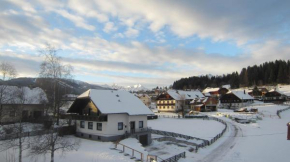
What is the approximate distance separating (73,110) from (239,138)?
29.8 metres

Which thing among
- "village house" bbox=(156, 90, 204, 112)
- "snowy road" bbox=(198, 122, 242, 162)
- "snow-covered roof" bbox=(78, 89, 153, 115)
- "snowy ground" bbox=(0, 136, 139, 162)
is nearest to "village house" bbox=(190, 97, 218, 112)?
"village house" bbox=(156, 90, 204, 112)

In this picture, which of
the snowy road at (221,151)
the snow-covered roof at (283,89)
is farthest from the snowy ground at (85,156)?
the snow-covered roof at (283,89)

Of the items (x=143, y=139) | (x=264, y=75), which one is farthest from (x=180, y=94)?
(x=264, y=75)

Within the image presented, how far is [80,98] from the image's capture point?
3912cm

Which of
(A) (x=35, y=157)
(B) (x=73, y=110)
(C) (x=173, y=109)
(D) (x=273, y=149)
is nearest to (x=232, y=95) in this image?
(C) (x=173, y=109)

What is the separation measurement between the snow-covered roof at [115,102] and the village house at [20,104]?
749 cm

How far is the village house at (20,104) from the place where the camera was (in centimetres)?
2653

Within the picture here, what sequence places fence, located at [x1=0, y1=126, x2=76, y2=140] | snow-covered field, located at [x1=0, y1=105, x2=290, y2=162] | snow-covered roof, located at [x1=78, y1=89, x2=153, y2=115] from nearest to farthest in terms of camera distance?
1. snow-covered field, located at [x1=0, y1=105, x2=290, y2=162]
2. fence, located at [x1=0, y1=126, x2=76, y2=140]
3. snow-covered roof, located at [x1=78, y1=89, x2=153, y2=115]

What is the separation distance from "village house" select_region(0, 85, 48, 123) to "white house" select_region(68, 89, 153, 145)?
636 cm

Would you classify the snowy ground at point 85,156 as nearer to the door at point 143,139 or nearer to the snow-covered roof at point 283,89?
the door at point 143,139

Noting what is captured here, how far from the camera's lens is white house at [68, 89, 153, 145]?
115 ft

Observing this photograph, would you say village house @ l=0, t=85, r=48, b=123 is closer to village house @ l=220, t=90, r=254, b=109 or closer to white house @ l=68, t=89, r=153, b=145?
white house @ l=68, t=89, r=153, b=145

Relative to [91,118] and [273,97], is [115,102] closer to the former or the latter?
[91,118]

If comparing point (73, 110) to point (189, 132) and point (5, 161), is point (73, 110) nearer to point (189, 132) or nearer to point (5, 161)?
point (5, 161)
